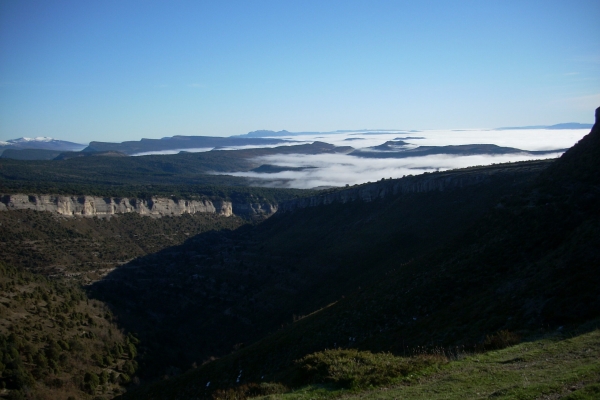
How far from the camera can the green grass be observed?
10.7 metres

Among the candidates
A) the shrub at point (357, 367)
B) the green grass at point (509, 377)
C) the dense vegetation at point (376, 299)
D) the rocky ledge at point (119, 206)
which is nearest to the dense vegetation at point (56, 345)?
the dense vegetation at point (376, 299)

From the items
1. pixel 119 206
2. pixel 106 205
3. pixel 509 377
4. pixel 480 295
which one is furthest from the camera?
pixel 119 206

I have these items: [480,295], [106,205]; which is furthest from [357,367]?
[106,205]

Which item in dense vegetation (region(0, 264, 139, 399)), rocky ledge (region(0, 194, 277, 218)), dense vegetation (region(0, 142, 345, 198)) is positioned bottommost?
dense vegetation (region(0, 264, 139, 399))

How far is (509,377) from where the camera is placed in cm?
1206

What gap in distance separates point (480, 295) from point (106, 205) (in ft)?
270

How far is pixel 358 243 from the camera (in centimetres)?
5341

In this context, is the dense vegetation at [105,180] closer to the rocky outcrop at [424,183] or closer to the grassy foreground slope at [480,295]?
the rocky outcrop at [424,183]

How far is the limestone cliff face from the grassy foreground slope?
2403 inches

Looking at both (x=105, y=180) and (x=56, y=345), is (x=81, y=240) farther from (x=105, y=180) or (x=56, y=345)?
(x=105, y=180)

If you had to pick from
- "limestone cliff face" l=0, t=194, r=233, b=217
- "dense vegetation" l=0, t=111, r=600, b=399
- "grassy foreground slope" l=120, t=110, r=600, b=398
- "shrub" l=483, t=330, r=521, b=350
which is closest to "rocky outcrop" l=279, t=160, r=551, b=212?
"dense vegetation" l=0, t=111, r=600, b=399

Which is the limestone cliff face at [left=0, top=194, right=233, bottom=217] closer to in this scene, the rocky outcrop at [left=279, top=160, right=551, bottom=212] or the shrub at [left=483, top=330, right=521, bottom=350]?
the rocky outcrop at [left=279, top=160, right=551, bottom=212]

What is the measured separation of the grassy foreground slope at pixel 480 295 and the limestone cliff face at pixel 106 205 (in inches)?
2403

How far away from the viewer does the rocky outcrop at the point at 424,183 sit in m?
53.7
